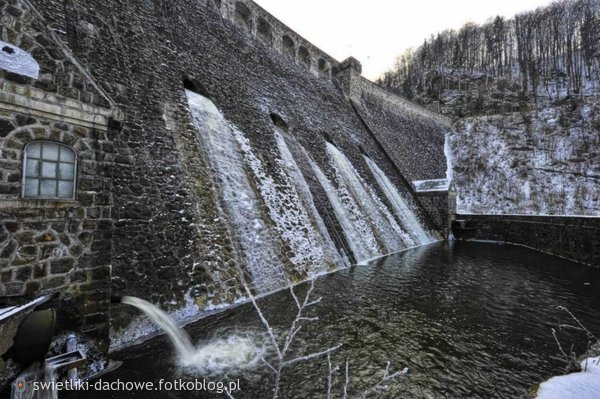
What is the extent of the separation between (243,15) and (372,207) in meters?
11.6

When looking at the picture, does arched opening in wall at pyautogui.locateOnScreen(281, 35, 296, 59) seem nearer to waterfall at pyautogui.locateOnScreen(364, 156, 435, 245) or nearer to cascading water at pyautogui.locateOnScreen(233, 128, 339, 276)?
waterfall at pyautogui.locateOnScreen(364, 156, 435, 245)

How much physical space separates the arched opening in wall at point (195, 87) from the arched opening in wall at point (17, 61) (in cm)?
666

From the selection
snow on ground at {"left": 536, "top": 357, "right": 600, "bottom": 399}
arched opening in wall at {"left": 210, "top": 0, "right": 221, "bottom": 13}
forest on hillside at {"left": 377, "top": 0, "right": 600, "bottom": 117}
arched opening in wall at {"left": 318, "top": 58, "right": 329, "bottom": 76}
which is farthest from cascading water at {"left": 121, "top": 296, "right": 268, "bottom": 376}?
forest on hillside at {"left": 377, "top": 0, "right": 600, "bottom": 117}

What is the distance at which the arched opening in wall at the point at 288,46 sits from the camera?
1828cm

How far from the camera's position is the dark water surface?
405 cm

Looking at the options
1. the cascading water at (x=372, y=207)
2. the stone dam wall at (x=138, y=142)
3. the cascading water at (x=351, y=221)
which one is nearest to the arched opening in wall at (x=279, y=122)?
the stone dam wall at (x=138, y=142)

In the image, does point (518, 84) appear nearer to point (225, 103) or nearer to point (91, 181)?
point (225, 103)

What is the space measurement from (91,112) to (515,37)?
64.3 meters

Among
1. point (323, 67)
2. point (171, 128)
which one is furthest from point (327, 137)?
point (171, 128)

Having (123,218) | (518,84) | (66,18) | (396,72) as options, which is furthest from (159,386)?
(396,72)

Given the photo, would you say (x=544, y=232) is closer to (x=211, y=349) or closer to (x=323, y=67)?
(x=323, y=67)

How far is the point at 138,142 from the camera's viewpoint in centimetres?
691

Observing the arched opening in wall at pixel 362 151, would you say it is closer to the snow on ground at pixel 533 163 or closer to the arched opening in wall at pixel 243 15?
the arched opening in wall at pixel 243 15

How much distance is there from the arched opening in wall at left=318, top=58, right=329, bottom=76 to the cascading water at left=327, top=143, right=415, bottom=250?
8.28 m
